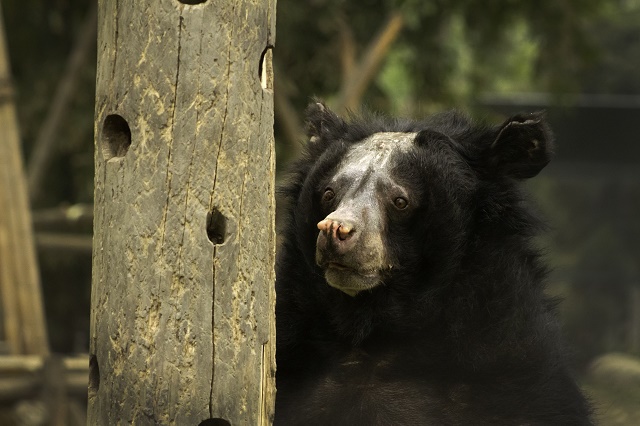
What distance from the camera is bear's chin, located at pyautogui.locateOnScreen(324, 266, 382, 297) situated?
12.7 ft

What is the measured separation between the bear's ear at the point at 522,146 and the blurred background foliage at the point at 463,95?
5.10m

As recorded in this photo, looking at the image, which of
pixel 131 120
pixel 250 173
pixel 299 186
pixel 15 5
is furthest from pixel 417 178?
pixel 15 5

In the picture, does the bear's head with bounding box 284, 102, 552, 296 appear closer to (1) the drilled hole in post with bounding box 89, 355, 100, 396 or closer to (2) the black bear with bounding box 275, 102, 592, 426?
(2) the black bear with bounding box 275, 102, 592, 426

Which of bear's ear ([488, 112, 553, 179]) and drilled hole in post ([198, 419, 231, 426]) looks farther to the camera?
bear's ear ([488, 112, 553, 179])

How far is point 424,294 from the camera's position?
13.6 feet

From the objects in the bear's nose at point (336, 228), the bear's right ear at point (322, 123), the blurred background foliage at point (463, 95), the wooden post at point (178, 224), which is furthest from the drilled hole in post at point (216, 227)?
the blurred background foliage at point (463, 95)

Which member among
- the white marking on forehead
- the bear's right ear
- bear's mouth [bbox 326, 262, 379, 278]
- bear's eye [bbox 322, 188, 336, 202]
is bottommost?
bear's mouth [bbox 326, 262, 379, 278]

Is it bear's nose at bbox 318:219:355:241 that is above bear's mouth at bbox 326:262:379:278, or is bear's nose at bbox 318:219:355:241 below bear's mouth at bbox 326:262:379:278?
above

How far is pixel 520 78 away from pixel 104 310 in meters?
17.4

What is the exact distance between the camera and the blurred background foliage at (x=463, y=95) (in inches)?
392

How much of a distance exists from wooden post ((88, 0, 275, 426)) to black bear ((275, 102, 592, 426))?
2.33 ft

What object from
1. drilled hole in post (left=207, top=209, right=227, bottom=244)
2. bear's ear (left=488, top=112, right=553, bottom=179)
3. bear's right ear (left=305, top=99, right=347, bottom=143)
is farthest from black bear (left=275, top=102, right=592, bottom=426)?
drilled hole in post (left=207, top=209, right=227, bottom=244)

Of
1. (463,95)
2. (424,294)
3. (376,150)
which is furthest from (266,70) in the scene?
(463,95)

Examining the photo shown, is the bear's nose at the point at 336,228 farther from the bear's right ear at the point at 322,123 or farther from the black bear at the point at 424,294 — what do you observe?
the bear's right ear at the point at 322,123
